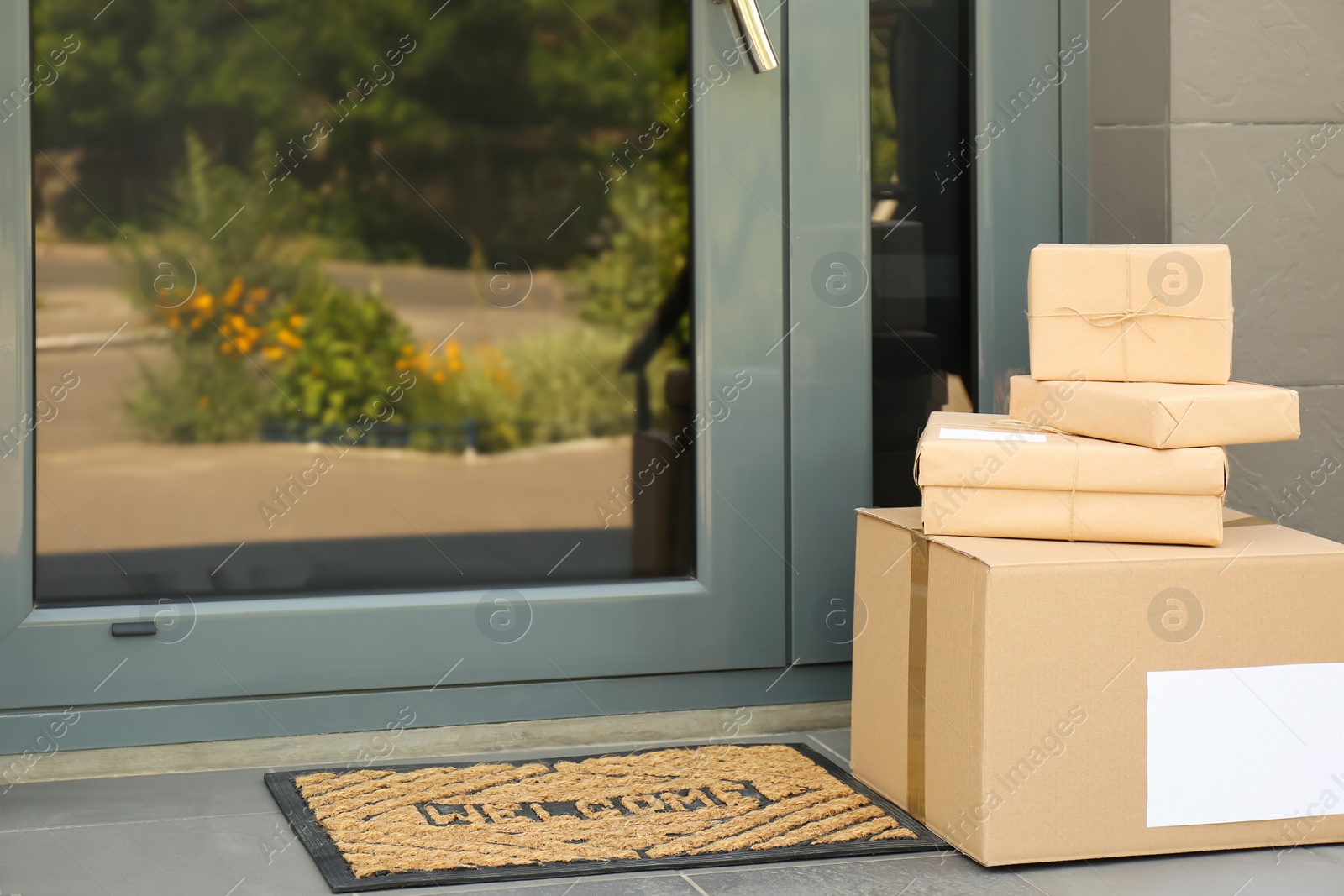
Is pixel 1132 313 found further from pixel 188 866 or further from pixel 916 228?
pixel 188 866

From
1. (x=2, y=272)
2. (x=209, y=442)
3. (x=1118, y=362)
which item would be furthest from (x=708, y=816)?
(x=2, y=272)

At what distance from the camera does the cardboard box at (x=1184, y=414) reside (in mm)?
1389

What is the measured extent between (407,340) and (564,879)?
0.96 meters

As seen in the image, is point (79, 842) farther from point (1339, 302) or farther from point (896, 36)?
point (1339, 302)

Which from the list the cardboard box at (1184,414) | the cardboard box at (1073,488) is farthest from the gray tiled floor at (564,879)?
the cardboard box at (1184,414)

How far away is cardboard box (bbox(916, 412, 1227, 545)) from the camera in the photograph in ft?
4.62

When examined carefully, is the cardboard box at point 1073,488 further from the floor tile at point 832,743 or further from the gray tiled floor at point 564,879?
the floor tile at point 832,743

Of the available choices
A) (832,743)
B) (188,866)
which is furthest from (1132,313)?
(188,866)

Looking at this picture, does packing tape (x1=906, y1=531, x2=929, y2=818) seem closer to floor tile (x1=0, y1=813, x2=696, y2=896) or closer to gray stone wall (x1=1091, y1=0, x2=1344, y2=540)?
floor tile (x1=0, y1=813, x2=696, y2=896)

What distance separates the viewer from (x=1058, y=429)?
1.53m

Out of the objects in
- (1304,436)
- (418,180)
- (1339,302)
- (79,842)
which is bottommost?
(79,842)

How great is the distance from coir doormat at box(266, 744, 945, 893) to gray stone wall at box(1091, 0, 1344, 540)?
781 millimetres

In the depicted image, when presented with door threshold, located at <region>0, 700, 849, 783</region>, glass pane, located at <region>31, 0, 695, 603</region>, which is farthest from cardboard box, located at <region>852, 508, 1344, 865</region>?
glass pane, located at <region>31, 0, 695, 603</region>

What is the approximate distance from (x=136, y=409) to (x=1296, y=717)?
1.66m
